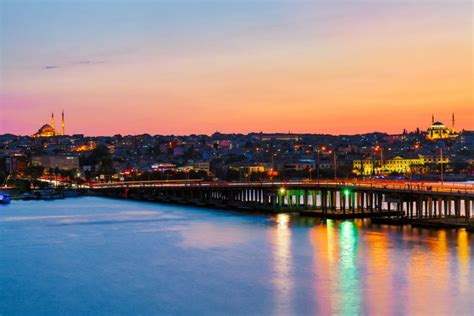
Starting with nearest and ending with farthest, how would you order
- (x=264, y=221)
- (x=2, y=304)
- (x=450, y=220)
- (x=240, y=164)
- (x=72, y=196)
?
(x=2, y=304), (x=450, y=220), (x=264, y=221), (x=72, y=196), (x=240, y=164)

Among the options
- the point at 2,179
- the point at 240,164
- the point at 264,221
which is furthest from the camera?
the point at 240,164

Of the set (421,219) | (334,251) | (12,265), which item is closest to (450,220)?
(421,219)

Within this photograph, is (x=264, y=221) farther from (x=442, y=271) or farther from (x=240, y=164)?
(x=240, y=164)

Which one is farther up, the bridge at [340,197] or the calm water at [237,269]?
the bridge at [340,197]

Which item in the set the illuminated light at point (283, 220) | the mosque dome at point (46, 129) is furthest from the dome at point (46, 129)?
the illuminated light at point (283, 220)

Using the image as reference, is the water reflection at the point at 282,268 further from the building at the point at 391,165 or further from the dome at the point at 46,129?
the dome at the point at 46,129
